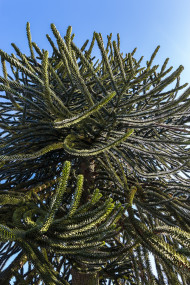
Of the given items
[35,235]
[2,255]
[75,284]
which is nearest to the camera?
[35,235]

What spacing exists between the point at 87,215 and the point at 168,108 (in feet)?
3.40

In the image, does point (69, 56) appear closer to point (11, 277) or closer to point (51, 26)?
point (51, 26)

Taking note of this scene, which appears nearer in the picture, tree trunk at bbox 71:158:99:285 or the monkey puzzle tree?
the monkey puzzle tree

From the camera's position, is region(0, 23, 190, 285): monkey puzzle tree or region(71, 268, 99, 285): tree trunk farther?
region(71, 268, 99, 285): tree trunk

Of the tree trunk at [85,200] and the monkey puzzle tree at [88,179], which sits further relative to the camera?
the tree trunk at [85,200]

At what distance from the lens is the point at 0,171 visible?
2664 mm

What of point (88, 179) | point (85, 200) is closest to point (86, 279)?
point (85, 200)

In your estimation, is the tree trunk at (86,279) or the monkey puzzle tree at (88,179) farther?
the tree trunk at (86,279)

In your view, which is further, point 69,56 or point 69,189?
point 69,189

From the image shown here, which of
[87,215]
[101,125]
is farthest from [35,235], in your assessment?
[101,125]

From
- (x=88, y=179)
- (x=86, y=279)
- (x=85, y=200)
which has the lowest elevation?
(x=86, y=279)

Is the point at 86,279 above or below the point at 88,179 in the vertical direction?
below

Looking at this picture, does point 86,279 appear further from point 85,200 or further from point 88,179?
point 88,179

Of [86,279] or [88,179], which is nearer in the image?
[86,279]
